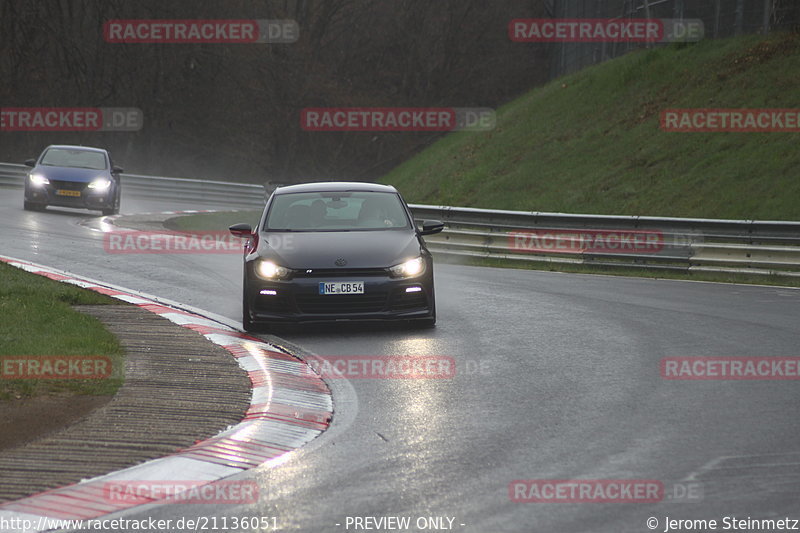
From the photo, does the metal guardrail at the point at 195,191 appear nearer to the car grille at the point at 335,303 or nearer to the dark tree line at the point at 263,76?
the dark tree line at the point at 263,76

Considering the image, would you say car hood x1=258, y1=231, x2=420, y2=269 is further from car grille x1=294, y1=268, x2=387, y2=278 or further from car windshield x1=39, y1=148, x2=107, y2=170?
car windshield x1=39, y1=148, x2=107, y2=170

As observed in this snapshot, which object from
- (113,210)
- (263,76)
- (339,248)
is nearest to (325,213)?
(339,248)

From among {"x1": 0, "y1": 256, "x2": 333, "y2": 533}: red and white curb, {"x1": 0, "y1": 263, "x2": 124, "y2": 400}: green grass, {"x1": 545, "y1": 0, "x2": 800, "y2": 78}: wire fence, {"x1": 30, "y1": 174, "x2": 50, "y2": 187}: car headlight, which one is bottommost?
{"x1": 0, "y1": 256, "x2": 333, "y2": 533}: red and white curb

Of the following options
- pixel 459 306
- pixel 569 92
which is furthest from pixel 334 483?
pixel 569 92

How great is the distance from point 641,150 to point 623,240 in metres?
12.5

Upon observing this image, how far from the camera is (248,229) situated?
13008 millimetres

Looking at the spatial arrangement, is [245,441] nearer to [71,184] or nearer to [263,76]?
[71,184]

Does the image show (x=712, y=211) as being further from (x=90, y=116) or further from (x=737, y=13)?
(x=90, y=116)

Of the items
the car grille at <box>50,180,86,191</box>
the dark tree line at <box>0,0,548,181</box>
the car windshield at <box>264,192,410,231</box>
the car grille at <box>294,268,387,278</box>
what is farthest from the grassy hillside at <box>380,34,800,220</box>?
the dark tree line at <box>0,0,548,181</box>

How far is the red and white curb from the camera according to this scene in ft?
19.1

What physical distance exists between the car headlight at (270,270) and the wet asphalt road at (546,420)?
0.67 meters

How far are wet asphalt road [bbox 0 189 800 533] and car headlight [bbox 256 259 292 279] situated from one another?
0.67 metres

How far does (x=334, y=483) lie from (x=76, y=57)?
49.1 meters

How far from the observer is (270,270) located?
1195cm
